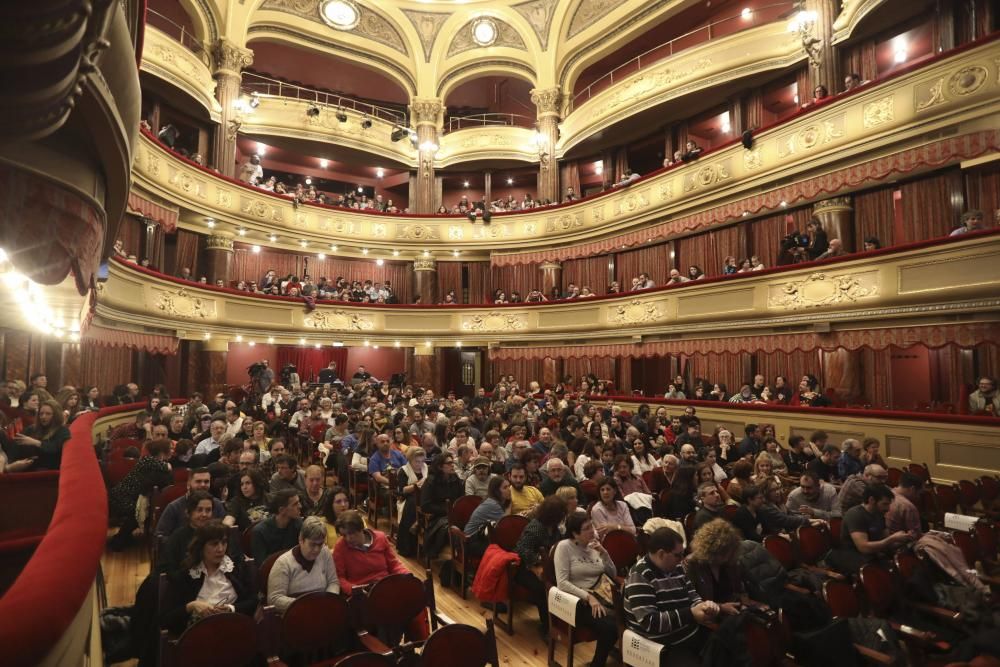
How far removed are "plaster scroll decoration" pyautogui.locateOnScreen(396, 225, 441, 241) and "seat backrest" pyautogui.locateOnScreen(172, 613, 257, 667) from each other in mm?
17260

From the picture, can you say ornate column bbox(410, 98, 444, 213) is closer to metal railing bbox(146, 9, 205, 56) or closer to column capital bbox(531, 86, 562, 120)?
column capital bbox(531, 86, 562, 120)

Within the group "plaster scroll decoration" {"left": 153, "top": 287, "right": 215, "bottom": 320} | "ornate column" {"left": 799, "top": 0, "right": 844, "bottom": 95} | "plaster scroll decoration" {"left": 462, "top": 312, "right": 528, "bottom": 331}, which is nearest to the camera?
"plaster scroll decoration" {"left": 153, "top": 287, "right": 215, "bottom": 320}

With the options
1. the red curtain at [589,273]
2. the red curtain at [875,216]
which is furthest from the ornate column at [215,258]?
the red curtain at [875,216]

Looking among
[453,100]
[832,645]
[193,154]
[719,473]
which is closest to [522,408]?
[719,473]

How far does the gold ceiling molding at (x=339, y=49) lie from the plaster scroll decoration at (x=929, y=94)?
53.0 ft

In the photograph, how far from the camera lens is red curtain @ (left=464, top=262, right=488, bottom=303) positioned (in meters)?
20.0

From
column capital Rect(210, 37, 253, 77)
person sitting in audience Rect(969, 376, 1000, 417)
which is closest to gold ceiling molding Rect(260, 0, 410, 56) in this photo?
column capital Rect(210, 37, 253, 77)

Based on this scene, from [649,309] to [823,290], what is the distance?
3989 millimetres

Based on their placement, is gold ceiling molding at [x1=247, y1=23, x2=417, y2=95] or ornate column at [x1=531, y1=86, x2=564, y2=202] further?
ornate column at [x1=531, y1=86, x2=564, y2=202]

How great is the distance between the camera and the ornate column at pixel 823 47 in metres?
11.9

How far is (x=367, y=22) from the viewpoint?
1972 centimetres

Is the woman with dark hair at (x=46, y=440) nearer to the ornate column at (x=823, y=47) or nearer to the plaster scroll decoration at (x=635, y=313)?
the plaster scroll decoration at (x=635, y=313)

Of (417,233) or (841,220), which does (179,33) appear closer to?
(417,233)

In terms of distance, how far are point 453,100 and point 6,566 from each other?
73.6ft
